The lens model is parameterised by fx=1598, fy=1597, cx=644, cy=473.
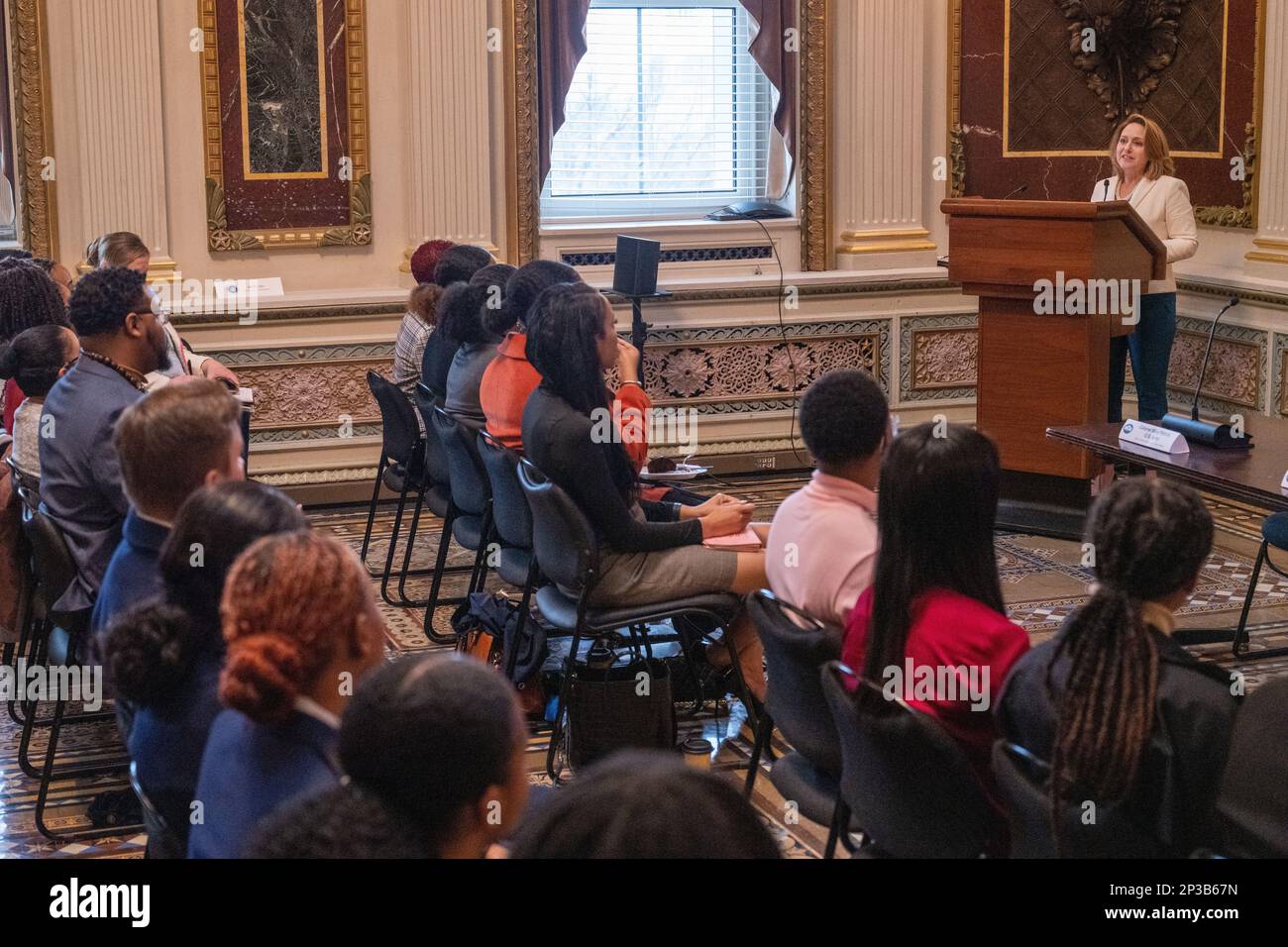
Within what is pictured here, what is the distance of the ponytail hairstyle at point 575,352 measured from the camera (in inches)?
156

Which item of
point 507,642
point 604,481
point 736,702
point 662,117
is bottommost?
point 736,702

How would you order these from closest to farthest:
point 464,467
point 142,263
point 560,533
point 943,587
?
point 943,587, point 560,533, point 464,467, point 142,263

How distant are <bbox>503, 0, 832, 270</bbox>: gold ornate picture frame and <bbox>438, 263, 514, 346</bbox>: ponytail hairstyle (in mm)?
2522

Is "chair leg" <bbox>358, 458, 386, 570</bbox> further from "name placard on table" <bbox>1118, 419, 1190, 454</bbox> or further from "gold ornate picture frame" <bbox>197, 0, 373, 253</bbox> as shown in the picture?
"name placard on table" <bbox>1118, 419, 1190, 454</bbox>

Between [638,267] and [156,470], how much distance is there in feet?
15.0

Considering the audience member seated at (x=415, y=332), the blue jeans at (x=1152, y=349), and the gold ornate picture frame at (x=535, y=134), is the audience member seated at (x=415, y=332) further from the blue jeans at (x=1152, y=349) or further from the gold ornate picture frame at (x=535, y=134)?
the blue jeans at (x=1152, y=349)

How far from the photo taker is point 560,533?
12.6ft

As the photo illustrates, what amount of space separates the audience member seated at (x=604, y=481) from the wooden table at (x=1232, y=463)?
1167mm

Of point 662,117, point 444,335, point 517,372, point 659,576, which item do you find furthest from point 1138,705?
point 662,117

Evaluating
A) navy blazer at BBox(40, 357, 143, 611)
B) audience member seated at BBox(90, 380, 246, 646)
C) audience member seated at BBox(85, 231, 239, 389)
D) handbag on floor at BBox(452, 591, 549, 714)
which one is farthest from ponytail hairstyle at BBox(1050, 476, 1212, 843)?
audience member seated at BBox(85, 231, 239, 389)

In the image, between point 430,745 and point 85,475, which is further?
point 85,475

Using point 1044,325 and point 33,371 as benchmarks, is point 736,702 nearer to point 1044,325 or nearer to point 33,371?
point 33,371

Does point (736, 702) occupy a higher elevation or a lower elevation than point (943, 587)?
lower

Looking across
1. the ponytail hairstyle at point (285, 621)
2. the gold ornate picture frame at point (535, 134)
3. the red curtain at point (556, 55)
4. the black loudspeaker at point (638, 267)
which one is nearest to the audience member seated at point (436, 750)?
the ponytail hairstyle at point (285, 621)
